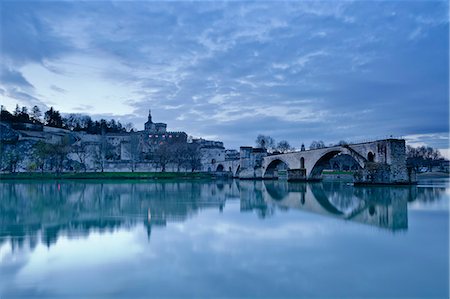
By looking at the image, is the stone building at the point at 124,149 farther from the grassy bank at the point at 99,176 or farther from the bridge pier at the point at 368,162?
the bridge pier at the point at 368,162

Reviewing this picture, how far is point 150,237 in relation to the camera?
8.70 m

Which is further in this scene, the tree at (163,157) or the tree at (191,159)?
the tree at (191,159)

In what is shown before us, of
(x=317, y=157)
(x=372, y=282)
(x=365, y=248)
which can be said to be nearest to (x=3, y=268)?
(x=372, y=282)

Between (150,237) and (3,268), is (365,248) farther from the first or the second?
(3,268)

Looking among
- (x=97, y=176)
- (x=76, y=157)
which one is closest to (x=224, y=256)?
(x=97, y=176)

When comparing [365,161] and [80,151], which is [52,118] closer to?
[80,151]

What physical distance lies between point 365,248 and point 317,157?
28.0m

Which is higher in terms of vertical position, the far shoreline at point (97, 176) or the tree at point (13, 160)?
the tree at point (13, 160)

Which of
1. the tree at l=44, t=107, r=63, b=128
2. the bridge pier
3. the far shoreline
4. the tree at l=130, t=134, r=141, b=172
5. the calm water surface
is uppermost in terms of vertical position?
the tree at l=44, t=107, r=63, b=128

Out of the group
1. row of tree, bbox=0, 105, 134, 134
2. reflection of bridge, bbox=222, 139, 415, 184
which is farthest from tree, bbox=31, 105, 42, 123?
reflection of bridge, bbox=222, 139, 415, 184

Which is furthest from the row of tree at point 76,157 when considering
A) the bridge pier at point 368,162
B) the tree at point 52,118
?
the tree at point 52,118

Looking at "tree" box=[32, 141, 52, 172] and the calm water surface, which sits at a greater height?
"tree" box=[32, 141, 52, 172]

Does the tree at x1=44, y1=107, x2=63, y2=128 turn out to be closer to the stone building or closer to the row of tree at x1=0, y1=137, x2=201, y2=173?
the stone building

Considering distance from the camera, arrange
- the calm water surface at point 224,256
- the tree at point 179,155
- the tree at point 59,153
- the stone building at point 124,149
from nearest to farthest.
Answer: the calm water surface at point 224,256
the tree at point 59,153
the tree at point 179,155
the stone building at point 124,149
